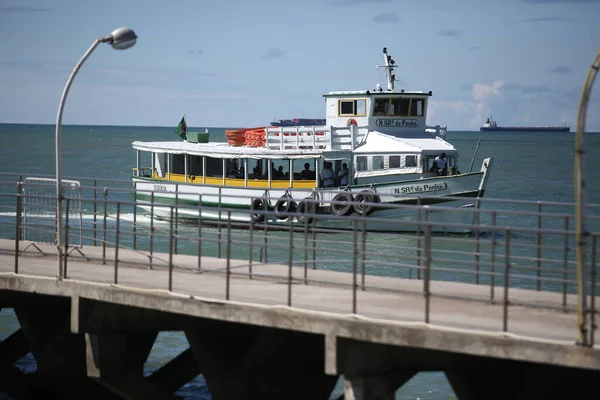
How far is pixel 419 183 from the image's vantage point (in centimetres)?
3350

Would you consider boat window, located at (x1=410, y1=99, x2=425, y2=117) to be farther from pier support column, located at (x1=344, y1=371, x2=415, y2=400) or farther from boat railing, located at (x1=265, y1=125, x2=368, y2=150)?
pier support column, located at (x1=344, y1=371, x2=415, y2=400)

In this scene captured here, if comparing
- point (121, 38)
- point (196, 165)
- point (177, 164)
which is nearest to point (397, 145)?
point (196, 165)

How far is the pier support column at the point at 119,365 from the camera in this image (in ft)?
35.3

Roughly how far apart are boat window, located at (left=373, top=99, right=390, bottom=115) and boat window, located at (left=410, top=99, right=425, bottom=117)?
3.40 feet

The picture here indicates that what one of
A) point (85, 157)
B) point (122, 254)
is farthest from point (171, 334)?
point (85, 157)

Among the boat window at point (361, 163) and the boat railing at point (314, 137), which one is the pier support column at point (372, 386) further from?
the boat railing at point (314, 137)

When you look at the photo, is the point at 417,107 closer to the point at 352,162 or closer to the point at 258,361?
the point at 352,162

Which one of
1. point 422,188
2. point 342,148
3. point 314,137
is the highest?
point 314,137

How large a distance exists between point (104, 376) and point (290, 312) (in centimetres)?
264

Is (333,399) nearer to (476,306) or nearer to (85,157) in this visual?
(476,306)

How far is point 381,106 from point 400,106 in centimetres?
86

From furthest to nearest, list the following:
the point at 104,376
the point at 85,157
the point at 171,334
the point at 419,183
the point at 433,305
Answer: the point at 85,157 → the point at 419,183 → the point at 171,334 → the point at 104,376 → the point at 433,305

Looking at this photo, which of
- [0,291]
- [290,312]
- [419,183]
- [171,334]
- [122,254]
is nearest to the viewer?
[290,312]

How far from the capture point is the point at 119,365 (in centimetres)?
1097
